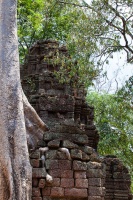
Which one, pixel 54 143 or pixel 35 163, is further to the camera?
pixel 54 143

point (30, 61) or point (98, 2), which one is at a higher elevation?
point (98, 2)

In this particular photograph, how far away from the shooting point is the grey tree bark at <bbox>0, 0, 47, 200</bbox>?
207 inches

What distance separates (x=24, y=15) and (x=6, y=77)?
11.6 m


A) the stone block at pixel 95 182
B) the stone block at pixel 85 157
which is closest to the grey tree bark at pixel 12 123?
the stone block at pixel 85 157

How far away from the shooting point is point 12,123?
18.5ft

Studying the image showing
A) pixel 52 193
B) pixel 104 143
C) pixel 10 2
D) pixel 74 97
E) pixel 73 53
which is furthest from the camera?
pixel 104 143

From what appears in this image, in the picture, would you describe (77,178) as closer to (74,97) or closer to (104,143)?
(74,97)

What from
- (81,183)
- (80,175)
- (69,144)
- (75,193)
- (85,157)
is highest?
(69,144)

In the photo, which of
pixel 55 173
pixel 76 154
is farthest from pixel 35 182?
pixel 76 154

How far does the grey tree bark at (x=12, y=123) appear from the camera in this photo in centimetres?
527

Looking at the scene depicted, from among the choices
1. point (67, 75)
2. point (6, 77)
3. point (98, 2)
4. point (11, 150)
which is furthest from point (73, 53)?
point (11, 150)

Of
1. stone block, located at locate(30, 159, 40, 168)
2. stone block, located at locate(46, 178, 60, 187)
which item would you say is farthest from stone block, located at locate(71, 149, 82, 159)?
stone block, located at locate(30, 159, 40, 168)

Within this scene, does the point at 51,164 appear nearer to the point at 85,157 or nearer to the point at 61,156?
the point at 61,156

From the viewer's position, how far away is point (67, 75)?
988 cm
